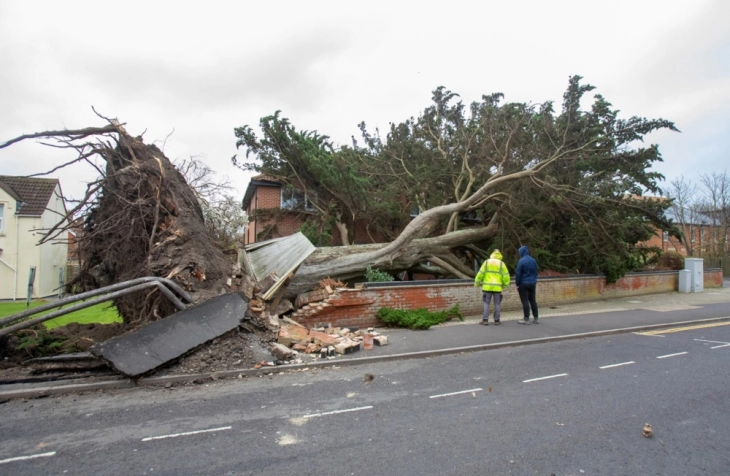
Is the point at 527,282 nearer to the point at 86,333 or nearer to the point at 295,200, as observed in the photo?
the point at 86,333

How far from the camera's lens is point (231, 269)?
880 centimetres

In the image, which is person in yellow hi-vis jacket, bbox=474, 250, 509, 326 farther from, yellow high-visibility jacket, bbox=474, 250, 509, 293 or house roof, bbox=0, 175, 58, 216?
house roof, bbox=0, 175, 58, 216

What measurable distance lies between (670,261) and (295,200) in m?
18.0

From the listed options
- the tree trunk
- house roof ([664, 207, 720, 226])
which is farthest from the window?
house roof ([664, 207, 720, 226])

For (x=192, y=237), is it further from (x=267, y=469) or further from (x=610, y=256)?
(x=610, y=256)

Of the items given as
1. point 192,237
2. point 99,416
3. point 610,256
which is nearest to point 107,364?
point 99,416

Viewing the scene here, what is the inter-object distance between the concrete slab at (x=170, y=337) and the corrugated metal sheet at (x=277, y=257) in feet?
5.99

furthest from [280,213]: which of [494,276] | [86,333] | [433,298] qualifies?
[494,276]

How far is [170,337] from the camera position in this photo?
6.03m

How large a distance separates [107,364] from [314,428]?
337 cm

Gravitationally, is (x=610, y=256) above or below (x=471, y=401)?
above

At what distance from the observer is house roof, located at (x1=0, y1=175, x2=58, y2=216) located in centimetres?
2253

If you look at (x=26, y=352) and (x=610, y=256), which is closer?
(x=26, y=352)

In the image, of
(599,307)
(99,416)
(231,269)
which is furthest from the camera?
(599,307)
